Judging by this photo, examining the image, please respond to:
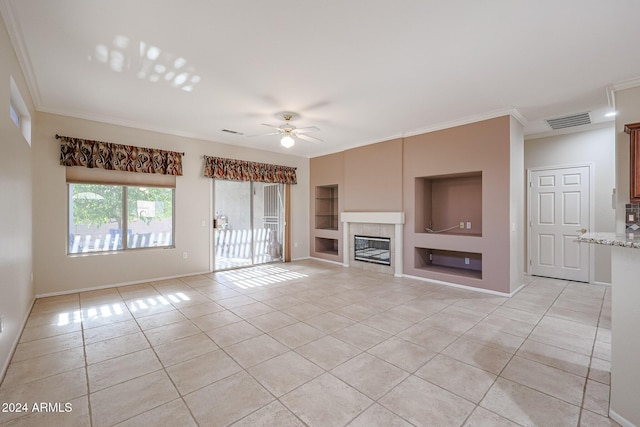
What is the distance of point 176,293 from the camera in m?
4.48

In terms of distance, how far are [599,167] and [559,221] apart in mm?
1101

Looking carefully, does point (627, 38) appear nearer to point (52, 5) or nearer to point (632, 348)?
point (632, 348)

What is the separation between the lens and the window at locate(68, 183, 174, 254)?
4.56 m

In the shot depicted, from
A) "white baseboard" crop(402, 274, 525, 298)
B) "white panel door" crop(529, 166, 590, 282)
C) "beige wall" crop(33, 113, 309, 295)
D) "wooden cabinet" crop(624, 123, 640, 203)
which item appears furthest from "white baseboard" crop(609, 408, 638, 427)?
"beige wall" crop(33, 113, 309, 295)

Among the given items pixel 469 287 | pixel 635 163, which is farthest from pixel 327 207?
pixel 635 163

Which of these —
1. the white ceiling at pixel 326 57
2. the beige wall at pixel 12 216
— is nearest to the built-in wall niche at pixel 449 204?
the white ceiling at pixel 326 57

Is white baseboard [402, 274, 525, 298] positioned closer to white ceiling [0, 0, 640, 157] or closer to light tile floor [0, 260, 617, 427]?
light tile floor [0, 260, 617, 427]

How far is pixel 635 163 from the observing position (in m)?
3.09

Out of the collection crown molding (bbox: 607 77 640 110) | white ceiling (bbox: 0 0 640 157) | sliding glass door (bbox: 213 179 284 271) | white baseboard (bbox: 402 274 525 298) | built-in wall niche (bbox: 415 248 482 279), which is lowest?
white baseboard (bbox: 402 274 525 298)

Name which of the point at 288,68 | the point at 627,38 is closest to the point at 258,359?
the point at 288,68

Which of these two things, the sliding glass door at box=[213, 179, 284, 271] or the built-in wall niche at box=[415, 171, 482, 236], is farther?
the sliding glass door at box=[213, 179, 284, 271]

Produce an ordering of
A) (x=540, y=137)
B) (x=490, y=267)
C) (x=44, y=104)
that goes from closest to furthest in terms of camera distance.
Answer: (x=44, y=104)
(x=490, y=267)
(x=540, y=137)

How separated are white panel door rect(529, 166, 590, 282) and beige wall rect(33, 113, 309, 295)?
5906 millimetres

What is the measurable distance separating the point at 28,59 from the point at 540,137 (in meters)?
7.75
